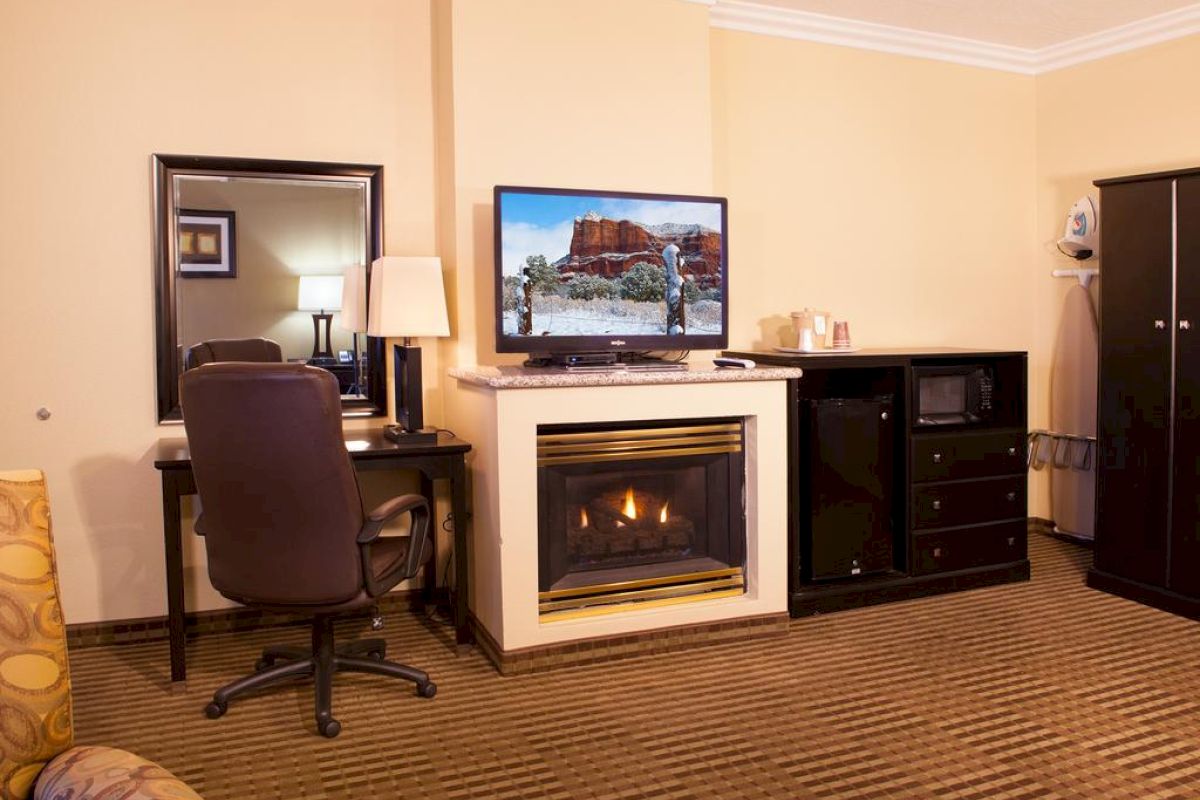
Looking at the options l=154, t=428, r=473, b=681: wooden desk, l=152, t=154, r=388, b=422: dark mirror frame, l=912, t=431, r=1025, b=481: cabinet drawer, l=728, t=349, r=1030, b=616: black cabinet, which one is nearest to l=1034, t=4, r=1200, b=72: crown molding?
l=728, t=349, r=1030, b=616: black cabinet

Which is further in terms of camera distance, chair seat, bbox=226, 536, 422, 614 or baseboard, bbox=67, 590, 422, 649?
baseboard, bbox=67, 590, 422, 649

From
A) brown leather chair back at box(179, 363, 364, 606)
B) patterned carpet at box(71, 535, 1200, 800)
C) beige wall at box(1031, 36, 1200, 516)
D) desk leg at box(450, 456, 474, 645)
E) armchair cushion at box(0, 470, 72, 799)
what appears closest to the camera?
armchair cushion at box(0, 470, 72, 799)

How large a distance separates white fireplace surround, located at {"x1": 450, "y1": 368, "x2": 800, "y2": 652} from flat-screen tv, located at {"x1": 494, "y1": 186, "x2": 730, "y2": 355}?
9.0 inches

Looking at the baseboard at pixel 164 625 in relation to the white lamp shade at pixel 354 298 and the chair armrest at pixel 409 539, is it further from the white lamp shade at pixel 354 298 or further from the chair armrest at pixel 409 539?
the white lamp shade at pixel 354 298

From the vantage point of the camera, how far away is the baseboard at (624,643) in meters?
3.24

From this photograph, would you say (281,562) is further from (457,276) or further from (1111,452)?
(1111,452)

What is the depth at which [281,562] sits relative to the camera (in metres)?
2.77

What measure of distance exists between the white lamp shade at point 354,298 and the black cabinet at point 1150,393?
9.99 feet

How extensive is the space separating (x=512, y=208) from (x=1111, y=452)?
2.67 meters

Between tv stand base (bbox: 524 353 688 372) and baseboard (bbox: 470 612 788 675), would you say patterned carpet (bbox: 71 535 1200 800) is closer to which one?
baseboard (bbox: 470 612 788 675)

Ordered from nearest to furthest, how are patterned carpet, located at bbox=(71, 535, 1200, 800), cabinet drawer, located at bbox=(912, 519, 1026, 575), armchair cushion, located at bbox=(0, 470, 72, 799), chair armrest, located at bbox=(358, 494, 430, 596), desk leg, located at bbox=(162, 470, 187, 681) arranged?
armchair cushion, located at bbox=(0, 470, 72, 799)
patterned carpet, located at bbox=(71, 535, 1200, 800)
chair armrest, located at bbox=(358, 494, 430, 596)
desk leg, located at bbox=(162, 470, 187, 681)
cabinet drawer, located at bbox=(912, 519, 1026, 575)

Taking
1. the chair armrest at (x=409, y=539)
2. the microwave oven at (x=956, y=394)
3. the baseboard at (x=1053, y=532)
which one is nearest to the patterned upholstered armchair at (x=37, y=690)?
the chair armrest at (x=409, y=539)

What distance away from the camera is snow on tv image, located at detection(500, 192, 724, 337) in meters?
3.49

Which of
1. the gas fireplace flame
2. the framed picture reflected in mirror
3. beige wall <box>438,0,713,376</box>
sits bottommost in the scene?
the gas fireplace flame
